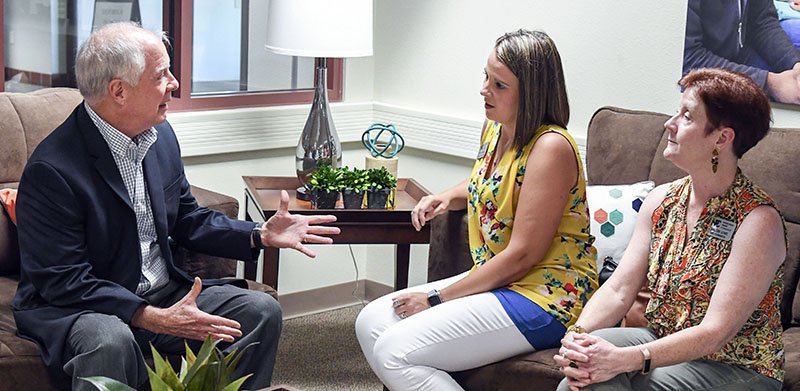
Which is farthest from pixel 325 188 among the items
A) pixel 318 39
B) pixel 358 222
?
pixel 318 39

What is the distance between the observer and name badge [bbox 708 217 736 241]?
2314 mm

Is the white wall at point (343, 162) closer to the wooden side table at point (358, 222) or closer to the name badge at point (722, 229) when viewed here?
the wooden side table at point (358, 222)

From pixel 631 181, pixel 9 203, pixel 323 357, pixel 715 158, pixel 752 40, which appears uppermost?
pixel 752 40

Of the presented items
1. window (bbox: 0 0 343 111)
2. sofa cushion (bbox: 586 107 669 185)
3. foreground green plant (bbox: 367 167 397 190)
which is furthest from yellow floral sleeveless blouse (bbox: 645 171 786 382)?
window (bbox: 0 0 343 111)

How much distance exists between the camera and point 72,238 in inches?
102

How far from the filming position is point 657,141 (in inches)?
122

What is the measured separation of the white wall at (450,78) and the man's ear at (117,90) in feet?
3.82

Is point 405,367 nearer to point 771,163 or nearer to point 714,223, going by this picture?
point 714,223

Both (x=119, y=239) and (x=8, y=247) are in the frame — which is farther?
(x=8, y=247)

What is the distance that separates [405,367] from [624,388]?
593 mm

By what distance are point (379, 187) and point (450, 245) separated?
1.52 feet

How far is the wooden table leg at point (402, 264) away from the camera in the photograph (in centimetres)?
385

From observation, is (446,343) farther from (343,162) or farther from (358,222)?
(343,162)

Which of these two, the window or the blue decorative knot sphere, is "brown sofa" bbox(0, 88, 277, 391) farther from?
the blue decorative knot sphere
